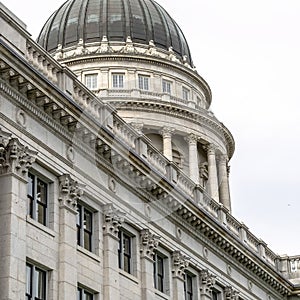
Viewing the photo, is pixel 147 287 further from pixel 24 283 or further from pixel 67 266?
pixel 24 283

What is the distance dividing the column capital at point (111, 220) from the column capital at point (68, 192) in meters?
2.73

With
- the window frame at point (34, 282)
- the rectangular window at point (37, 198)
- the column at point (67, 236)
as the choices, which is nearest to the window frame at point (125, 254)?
the column at point (67, 236)

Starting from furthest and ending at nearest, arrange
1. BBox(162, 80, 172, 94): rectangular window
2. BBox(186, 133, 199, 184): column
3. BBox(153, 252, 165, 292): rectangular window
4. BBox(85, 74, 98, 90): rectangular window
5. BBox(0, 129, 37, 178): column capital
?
BBox(162, 80, 172, 94): rectangular window, BBox(85, 74, 98, 90): rectangular window, BBox(186, 133, 199, 184): column, BBox(153, 252, 165, 292): rectangular window, BBox(0, 129, 37, 178): column capital

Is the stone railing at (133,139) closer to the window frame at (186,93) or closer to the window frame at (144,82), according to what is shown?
the window frame at (144,82)

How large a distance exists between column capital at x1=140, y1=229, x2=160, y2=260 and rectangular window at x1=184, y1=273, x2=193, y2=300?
15.0 ft

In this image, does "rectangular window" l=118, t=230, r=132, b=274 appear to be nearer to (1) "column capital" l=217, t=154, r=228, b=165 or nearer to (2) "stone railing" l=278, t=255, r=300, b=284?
(2) "stone railing" l=278, t=255, r=300, b=284

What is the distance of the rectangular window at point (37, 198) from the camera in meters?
33.2

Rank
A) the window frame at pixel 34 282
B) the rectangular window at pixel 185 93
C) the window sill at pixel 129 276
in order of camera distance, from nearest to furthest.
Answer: the window frame at pixel 34 282, the window sill at pixel 129 276, the rectangular window at pixel 185 93

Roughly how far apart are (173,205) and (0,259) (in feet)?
51.8

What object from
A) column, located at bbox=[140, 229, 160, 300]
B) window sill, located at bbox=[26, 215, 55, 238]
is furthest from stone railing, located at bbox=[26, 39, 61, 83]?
column, located at bbox=[140, 229, 160, 300]

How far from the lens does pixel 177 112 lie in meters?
79.7

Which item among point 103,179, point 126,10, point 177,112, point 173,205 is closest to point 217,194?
point 177,112

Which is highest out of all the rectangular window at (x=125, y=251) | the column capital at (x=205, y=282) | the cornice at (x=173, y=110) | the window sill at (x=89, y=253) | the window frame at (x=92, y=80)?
the window frame at (x=92, y=80)

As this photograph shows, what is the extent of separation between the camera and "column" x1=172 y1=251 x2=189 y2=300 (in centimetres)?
4381
